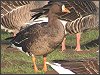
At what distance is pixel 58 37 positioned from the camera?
10.3 m

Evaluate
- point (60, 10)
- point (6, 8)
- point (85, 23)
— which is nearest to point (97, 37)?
point (85, 23)

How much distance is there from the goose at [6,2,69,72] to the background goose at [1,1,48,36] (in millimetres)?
4326

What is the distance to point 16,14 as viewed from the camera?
1535 centimetres

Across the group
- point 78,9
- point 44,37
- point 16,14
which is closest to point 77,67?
point 44,37

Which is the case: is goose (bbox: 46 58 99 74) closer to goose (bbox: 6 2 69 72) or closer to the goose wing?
goose (bbox: 6 2 69 72)

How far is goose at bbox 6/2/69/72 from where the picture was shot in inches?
406

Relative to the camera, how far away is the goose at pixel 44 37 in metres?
10.3

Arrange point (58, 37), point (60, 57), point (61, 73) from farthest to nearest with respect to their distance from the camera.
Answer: point (60, 57) → point (58, 37) → point (61, 73)

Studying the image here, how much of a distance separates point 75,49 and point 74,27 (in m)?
0.62

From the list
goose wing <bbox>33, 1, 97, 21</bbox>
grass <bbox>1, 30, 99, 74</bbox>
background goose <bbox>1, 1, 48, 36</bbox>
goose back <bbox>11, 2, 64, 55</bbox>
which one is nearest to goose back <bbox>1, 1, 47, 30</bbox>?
background goose <bbox>1, 1, 48, 36</bbox>

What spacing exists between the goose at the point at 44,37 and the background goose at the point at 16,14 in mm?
4326

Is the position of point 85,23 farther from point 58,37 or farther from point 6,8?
point 58,37

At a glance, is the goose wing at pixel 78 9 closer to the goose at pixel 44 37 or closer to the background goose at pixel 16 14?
the background goose at pixel 16 14

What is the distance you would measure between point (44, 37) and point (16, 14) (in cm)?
514
